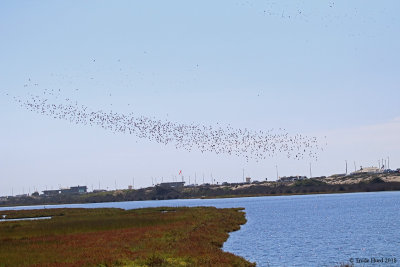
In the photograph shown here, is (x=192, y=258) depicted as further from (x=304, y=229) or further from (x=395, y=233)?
(x=304, y=229)

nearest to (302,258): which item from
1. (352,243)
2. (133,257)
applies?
(352,243)

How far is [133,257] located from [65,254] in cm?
847

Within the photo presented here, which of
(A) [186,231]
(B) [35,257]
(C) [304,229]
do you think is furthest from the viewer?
(C) [304,229]

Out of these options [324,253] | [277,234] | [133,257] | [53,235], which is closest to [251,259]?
[324,253]

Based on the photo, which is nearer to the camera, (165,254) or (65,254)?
(165,254)

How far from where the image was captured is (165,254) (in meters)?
43.1

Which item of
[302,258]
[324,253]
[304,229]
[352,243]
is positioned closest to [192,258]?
[302,258]

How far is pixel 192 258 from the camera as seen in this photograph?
133 feet

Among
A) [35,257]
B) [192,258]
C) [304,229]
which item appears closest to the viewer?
[192,258]

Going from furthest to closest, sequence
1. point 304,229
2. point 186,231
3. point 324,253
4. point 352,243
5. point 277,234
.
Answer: point 304,229 < point 277,234 < point 186,231 < point 352,243 < point 324,253

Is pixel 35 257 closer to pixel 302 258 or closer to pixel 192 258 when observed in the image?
pixel 192 258

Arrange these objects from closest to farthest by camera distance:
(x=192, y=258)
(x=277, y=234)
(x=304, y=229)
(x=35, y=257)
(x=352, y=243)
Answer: (x=192, y=258) → (x=35, y=257) → (x=352, y=243) → (x=277, y=234) → (x=304, y=229)

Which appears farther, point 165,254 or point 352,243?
point 352,243

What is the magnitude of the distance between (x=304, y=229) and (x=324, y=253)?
2818 centimetres
